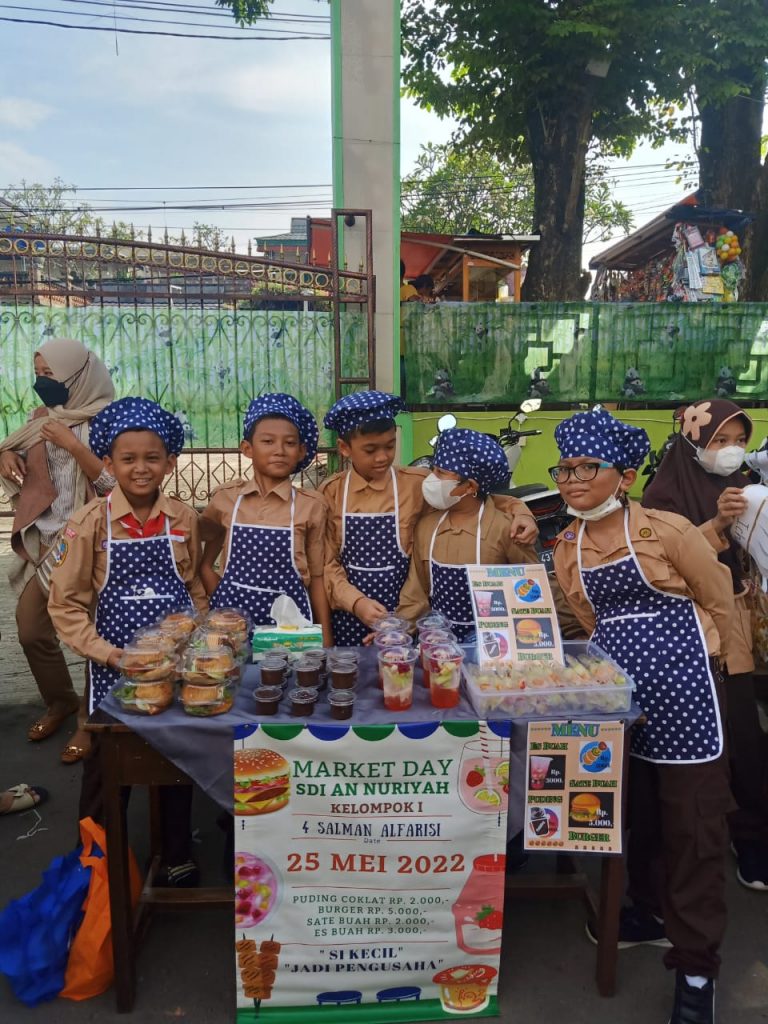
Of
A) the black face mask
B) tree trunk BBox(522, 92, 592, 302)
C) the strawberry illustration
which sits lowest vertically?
the strawberry illustration

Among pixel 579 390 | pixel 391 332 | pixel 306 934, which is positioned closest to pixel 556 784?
pixel 306 934

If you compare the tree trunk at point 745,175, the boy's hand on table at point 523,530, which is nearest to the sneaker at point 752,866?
the boy's hand on table at point 523,530

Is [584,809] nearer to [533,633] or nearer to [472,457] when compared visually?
[533,633]

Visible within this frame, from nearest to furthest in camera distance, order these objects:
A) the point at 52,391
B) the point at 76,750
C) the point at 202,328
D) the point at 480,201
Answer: the point at 52,391
the point at 76,750
the point at 202,328
the point at 480,201

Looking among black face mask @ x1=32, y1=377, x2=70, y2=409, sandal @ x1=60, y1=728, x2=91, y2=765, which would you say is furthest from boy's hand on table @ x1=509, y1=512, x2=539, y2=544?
sandal @ x1=60, y1=728, x2=91, y2=765

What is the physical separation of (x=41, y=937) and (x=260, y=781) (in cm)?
95

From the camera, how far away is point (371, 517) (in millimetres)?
2973

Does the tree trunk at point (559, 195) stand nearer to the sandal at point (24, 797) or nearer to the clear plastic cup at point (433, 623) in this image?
the clear plastic cup at point (433, 623)

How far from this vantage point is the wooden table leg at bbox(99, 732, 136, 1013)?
2.07 meters

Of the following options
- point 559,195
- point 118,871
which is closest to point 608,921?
point 118,871

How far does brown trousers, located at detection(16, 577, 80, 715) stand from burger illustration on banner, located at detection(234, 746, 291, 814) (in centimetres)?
218

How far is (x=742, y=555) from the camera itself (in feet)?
9.67

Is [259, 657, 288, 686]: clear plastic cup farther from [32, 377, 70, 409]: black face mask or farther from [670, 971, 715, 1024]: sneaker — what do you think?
[32, 377, 70, 409]: black face mask

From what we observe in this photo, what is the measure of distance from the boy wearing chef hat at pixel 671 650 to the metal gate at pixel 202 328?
3917 millimetres
